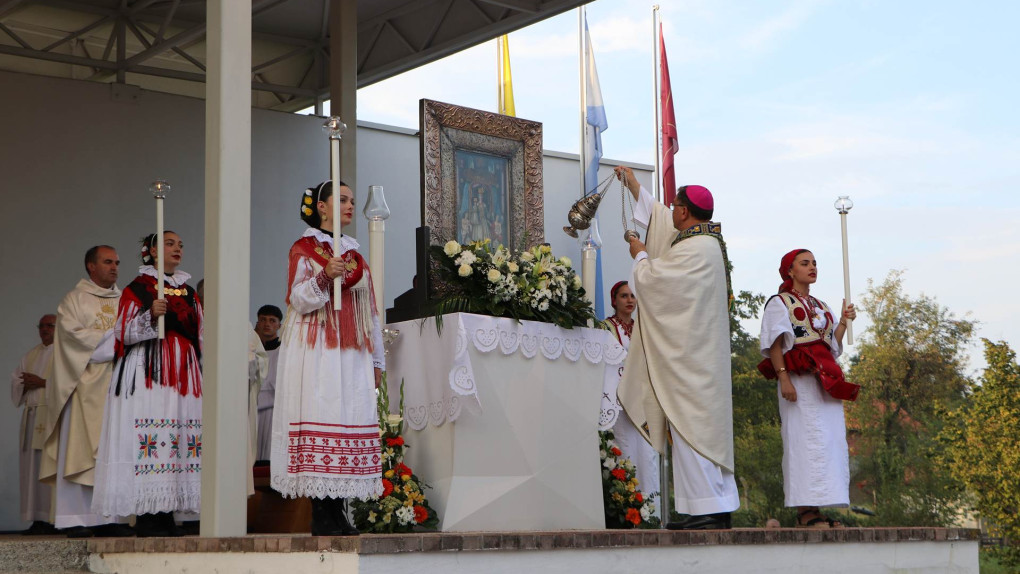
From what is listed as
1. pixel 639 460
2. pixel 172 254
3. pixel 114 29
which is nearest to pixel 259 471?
pixel 172 254

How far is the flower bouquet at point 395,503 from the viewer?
19.3ft

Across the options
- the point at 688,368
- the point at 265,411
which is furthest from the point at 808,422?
the point at 265,411

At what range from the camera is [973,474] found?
19172mm

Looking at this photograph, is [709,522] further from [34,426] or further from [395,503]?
[34,426]

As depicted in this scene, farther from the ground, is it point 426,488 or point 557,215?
point 557,215

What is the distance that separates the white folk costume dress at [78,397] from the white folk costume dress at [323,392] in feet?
6.47

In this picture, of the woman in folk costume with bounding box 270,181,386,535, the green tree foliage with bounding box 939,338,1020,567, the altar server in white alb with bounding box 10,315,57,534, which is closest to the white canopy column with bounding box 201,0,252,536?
the woman in folk costume with bounding box 270,181,386,535

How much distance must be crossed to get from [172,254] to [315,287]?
191 cm

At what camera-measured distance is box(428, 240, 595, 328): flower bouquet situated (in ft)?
21.3

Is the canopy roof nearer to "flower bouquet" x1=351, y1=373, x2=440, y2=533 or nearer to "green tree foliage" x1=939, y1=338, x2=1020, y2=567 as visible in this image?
"flower bouquet" x1=351, y1=373, x2=440, y2=533

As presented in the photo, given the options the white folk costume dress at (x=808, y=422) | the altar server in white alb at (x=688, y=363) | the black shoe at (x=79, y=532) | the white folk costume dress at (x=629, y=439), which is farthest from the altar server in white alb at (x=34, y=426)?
the white folk costume dress at (x=808, y=422)

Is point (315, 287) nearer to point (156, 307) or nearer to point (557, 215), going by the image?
point (156, 307)

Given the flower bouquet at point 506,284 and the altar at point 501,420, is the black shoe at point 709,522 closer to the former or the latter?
the altar at point 501,420

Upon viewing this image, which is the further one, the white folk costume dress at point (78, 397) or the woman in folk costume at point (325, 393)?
the white folk costume dress at point (78, 397)
